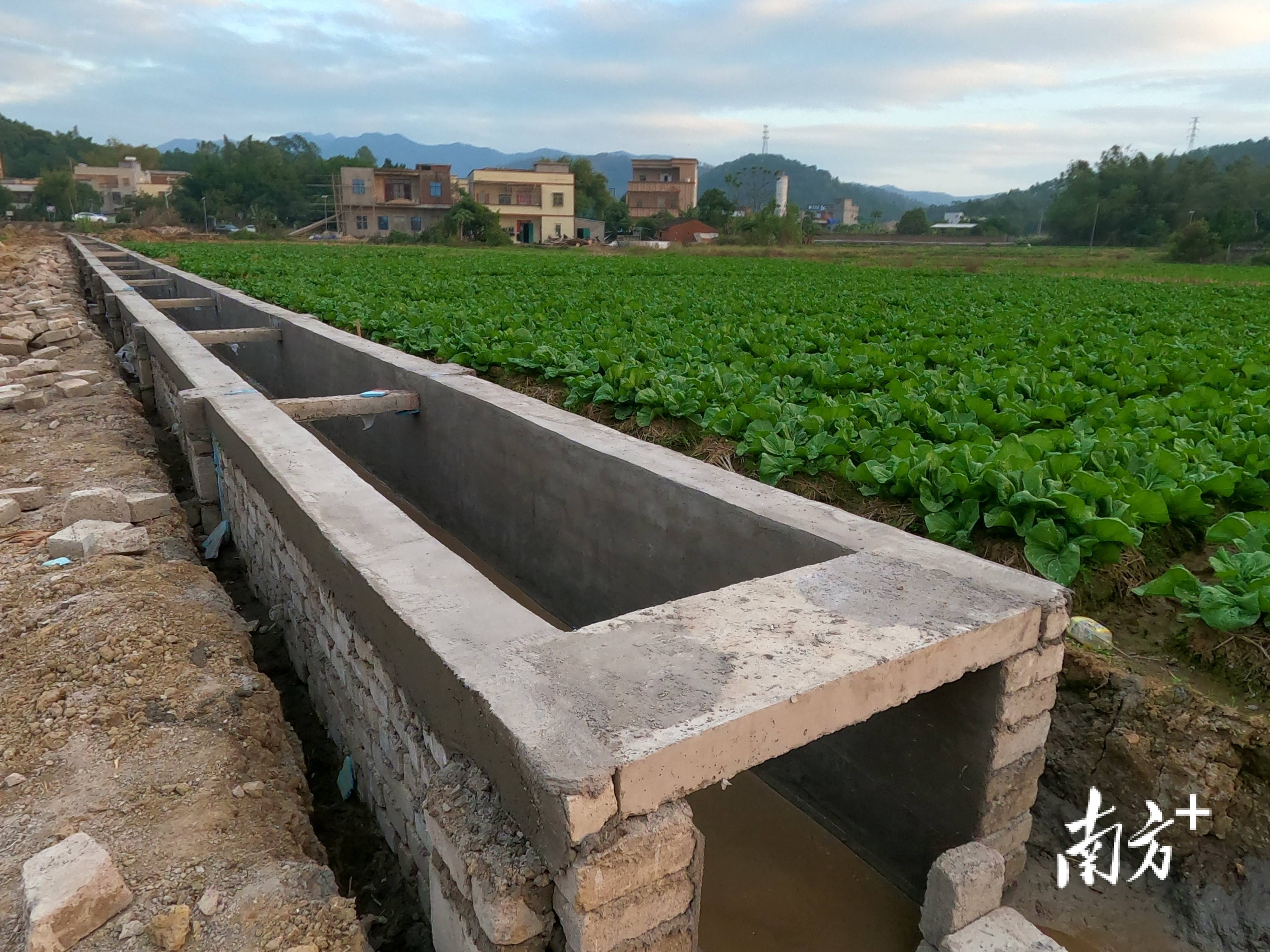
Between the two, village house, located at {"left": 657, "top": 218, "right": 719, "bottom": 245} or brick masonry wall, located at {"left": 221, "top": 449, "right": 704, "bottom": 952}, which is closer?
brick masonry wall, located at {"left": 221, "top": 449, "right": 704, "bottom": 952}

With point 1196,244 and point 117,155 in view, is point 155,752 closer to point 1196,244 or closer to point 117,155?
point 1196,244

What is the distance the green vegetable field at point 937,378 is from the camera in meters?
4.48

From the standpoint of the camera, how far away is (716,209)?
72062mm

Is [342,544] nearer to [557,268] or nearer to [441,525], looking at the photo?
[441,525]

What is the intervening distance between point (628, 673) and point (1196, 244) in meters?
60.0

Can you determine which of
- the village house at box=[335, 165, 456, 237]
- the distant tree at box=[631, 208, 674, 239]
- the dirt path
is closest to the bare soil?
the dirt path

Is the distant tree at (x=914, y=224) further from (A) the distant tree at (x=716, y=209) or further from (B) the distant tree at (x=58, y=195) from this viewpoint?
(B) the distant tree at (x=58, y=195)

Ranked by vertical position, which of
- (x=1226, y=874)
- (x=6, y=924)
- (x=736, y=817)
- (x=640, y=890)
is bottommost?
(x=736, y=817)

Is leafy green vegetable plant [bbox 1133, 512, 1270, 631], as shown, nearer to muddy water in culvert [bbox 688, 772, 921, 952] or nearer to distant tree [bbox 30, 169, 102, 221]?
muddy water in culvert [bbox 688, 772, 921, 952]

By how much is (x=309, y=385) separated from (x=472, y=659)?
8.60 metres

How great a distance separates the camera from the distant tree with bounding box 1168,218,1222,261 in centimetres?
4950

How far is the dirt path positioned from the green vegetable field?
3.36 metres

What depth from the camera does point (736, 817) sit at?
422 centimetres

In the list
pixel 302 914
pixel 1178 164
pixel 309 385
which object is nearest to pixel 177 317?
pixel 309 385
